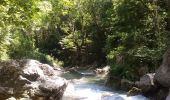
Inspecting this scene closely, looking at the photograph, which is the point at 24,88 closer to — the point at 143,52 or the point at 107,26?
the point at 143,52

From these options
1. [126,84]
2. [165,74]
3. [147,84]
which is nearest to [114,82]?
[126,84]

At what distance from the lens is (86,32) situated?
→ 4203 centimetres

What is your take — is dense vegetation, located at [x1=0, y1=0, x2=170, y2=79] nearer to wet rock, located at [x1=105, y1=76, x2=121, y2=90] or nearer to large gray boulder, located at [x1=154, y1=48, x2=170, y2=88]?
wet rock, located at [x1=105, y1=76, x2=121, y2=90]

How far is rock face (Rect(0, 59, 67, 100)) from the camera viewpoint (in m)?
13.2

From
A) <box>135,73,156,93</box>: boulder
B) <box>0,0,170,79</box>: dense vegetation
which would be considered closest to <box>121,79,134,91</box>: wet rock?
<box>0,0,170,79</box>: dense vegetation

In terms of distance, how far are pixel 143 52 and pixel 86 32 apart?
63.1ft

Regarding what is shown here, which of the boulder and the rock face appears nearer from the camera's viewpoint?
the rock face

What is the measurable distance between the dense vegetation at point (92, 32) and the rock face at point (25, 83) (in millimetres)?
1673

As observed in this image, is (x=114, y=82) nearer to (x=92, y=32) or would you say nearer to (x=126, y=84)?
(x=126, y=84)

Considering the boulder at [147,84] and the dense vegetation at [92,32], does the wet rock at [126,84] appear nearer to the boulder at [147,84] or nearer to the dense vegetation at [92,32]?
the dense vegetation at [92,32]

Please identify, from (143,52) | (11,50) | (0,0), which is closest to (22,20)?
(0,0)

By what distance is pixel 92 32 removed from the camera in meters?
40.8

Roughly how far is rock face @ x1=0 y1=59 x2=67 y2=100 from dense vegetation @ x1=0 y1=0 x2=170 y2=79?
5.49 ft

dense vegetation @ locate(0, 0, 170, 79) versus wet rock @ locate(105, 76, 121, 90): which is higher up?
dense vegetation @ locate(0, 0, 170, 79)
